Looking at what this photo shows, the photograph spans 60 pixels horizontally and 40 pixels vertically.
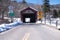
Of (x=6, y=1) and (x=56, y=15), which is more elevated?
(x=6, y=1)

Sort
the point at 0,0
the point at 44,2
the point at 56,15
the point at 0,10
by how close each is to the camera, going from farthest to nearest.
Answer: the point at 56,15
the point at 44,2
the point at 0,10
the point at 0,0

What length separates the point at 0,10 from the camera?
82.9 m

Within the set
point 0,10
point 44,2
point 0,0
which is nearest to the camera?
point 0,0

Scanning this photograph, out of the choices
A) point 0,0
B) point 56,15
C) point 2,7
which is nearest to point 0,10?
point 2,7

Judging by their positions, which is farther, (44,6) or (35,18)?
(44,6)

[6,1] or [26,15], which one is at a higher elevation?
[6,1]

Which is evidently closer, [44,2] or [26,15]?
[26,15]

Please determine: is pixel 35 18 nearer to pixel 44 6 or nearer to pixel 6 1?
pixel 6 1

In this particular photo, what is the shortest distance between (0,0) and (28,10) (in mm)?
12220

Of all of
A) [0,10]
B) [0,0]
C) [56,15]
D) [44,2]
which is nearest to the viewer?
[0,0]

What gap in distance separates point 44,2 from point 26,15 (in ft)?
119

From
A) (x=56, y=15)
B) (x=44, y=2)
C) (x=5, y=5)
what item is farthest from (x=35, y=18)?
(x=56, y=15)

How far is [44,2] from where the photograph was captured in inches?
4815

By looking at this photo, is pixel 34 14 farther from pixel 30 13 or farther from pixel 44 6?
pixel 44 6
